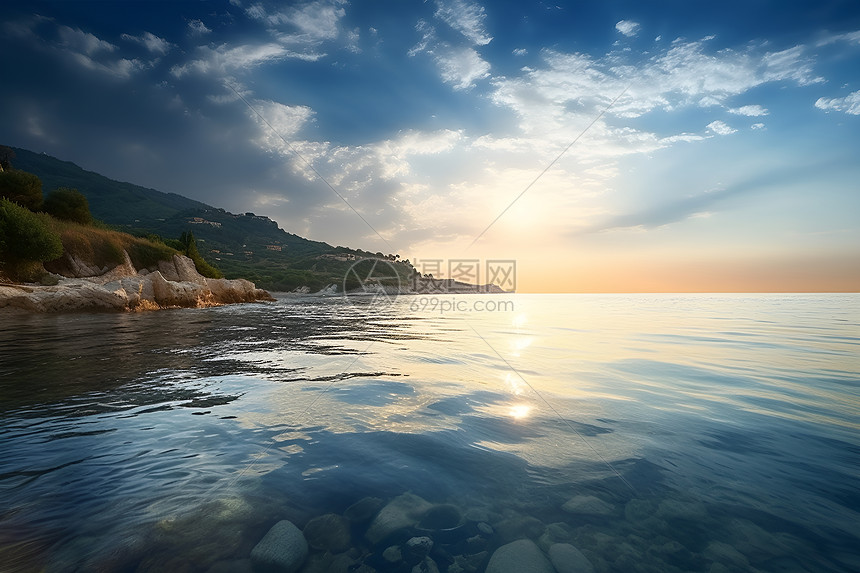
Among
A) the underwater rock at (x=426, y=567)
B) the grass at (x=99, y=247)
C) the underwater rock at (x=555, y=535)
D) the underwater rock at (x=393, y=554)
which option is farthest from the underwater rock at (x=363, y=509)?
the grass at (x=99, y=247)

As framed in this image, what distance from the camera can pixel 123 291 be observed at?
28281 mm

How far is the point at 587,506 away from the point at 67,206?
61.1 meters

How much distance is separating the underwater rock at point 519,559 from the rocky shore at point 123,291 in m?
35.0

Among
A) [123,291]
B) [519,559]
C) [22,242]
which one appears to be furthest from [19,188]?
[519,559]

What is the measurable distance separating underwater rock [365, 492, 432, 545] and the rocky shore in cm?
3387

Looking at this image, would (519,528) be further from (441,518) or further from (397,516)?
(397,516)

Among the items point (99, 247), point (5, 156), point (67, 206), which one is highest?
point (5, 156)

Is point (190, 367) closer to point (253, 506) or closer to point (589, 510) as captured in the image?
point (253, 506)

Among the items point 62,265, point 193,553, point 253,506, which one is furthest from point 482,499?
point 62,265

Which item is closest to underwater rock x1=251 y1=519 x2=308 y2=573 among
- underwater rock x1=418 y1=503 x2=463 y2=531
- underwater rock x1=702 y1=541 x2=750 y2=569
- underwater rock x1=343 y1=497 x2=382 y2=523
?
underwater rock x1=343 y1=497 x2=382 y2=523

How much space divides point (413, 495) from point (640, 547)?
209 centimetres

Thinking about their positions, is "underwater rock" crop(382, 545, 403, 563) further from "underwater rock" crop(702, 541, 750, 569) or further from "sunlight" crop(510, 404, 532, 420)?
"sunlight" crop(510, 404, 532, 420)

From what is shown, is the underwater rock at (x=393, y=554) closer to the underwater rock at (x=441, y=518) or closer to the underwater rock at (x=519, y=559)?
the underwater rock at (x=441, y=518)

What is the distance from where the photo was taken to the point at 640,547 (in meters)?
2.98
